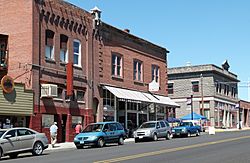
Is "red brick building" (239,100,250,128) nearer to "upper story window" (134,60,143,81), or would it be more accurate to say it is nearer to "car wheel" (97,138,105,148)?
"upper story window" (134,60,143,81)

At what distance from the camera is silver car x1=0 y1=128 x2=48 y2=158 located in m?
20.5

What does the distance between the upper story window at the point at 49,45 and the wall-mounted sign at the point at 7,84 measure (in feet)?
14.4

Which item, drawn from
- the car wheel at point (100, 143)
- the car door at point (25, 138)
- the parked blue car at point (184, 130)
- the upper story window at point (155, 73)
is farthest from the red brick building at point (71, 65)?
the car door at point (25, 138)

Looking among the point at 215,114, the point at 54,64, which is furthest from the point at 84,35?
the point at 215,114

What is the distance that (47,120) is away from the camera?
101 ft

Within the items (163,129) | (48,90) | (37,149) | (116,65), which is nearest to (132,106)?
(116,65)

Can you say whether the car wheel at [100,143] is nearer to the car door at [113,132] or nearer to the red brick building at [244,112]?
the car door at [113,132]

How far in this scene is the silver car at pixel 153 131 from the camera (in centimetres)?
3275

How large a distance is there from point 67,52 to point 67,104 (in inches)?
153

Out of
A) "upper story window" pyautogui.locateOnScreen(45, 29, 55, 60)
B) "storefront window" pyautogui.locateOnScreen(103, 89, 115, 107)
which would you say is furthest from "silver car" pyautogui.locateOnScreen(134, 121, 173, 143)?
"upper story window" pyautogui.locateOnScreen(45, 29, 55, 60)

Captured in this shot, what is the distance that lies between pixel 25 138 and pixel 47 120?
30.1 ft

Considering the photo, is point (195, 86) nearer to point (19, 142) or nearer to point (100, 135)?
point (100, 135)

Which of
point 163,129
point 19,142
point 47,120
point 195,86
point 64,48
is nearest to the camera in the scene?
point 19,142

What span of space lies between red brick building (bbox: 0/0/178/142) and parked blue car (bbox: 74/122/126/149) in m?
4.13
